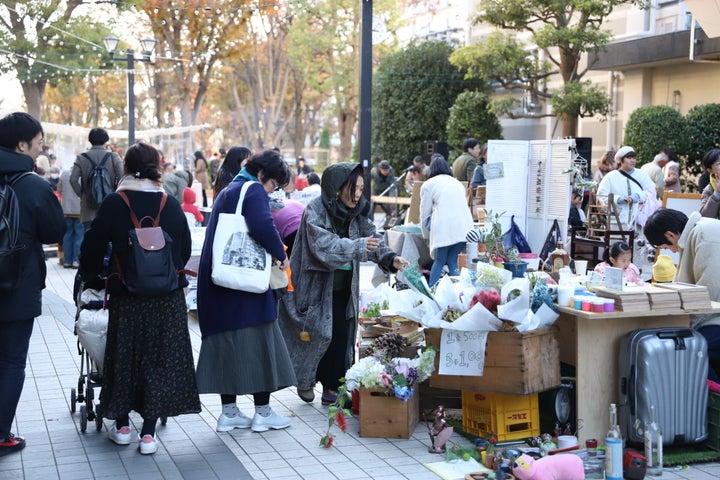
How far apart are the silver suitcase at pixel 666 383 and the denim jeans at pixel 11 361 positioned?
3545mm

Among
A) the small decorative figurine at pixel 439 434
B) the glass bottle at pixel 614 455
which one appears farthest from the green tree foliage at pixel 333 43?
the glass bottle at pixel 614 455

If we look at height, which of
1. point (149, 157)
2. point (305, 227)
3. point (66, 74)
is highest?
point (66, 74)

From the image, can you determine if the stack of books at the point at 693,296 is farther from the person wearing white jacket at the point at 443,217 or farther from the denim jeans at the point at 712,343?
the person wearing white jacket at the point at 443,217

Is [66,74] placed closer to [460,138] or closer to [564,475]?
[460,138]

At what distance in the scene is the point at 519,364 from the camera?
5.52 m

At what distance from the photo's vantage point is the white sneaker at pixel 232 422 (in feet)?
20.1

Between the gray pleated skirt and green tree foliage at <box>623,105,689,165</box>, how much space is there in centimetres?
1212

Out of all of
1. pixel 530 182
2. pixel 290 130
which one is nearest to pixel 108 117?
pixel 290 130

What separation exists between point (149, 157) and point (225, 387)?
154 centimetres

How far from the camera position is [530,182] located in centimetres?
1149

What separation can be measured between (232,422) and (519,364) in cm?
196

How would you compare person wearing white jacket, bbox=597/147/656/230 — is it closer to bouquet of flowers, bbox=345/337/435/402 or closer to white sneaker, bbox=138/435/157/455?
bouquet of flowers, bbox=345/337/435/402

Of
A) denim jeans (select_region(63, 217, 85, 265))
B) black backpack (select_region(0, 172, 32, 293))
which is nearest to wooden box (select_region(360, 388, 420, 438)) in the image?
black backpack (select_region(0, 172, 32, 293))

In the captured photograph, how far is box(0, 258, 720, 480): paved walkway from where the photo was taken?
5.28 metres
